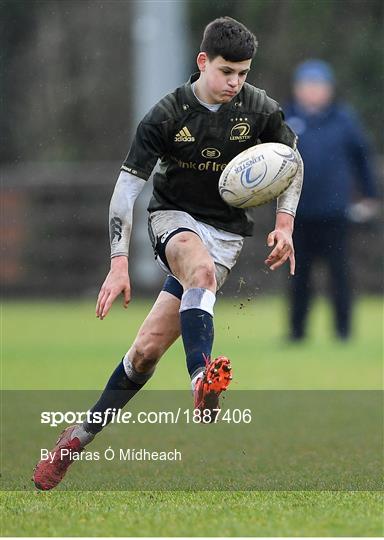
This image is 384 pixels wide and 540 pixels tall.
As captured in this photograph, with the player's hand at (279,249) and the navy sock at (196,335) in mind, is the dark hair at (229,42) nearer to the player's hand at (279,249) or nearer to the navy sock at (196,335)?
the player's hand at (279,249)

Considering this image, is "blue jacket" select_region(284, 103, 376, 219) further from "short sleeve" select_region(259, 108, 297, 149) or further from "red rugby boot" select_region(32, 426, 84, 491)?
"red rugby boot" select_region(32, 426, 84, 491)

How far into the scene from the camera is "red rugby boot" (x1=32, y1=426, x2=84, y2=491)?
572 centimetres


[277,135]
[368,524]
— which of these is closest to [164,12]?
[277,135]

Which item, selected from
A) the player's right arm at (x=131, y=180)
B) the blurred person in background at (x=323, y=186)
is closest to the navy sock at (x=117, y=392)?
the player's right arm at (x=131, y=180)

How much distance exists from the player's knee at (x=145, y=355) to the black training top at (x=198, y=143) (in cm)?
60

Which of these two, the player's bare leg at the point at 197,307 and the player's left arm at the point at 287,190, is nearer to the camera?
the player's bare leg at the point at 197,307

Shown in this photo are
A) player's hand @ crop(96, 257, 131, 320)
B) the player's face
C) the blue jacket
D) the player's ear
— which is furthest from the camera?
the blue jacket

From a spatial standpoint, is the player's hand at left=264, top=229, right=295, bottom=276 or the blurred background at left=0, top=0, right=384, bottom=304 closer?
the player's hand at left=264, top=229, right=295, bottom=276

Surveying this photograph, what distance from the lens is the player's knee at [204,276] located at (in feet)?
18.1

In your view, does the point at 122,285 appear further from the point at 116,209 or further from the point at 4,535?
the point at 4,535

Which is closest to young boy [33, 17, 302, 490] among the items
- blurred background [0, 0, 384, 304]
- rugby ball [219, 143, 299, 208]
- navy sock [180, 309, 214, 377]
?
navy sock [180, 309, 214, 377]

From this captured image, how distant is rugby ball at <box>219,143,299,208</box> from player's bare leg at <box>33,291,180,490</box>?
0.54 meters

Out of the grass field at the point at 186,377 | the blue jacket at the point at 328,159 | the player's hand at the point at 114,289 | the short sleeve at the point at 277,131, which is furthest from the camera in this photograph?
the blue jacket at the point at 328,159

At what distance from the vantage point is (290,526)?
14.8 feet
